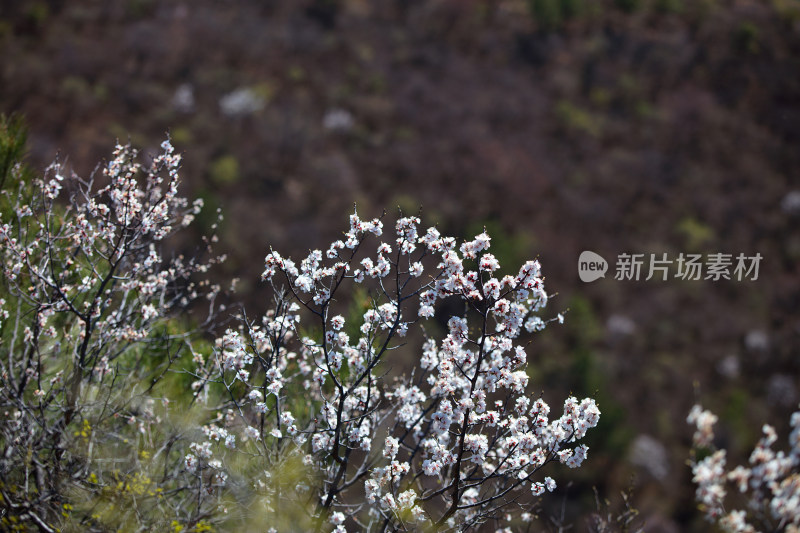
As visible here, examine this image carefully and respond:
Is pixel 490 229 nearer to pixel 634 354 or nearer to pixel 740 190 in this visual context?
pixel 634 354

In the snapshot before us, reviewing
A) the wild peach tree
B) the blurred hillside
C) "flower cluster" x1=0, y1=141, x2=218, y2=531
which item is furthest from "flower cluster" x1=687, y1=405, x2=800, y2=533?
the blurred hillside

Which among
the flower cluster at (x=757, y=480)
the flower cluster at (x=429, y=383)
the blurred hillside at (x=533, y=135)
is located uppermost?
the blurred hillside at (x=533, y=135)

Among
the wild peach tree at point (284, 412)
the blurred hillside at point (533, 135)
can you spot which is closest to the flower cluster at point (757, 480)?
the wild peach tree at point (284, 412)

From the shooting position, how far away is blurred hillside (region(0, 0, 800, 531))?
31.7 meters

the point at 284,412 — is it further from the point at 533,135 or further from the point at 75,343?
the point at 533,135

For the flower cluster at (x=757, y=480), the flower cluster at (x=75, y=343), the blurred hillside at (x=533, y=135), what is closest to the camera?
the flower cluster at (x=757, y=480)

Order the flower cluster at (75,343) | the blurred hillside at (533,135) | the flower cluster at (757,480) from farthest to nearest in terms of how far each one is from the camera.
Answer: the blurred hillside at (533,135) < the flower cluster at (75,343) < the flower cluster at (757,480)

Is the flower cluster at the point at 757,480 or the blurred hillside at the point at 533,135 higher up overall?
the blurred hillside at the point at 533,135

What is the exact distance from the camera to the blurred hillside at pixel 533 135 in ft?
104

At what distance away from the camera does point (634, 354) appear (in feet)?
105

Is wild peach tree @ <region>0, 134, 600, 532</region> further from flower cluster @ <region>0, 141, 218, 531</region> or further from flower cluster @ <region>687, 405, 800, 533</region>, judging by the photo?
flower cluster @ <region>687, 405, 800, 533</region>

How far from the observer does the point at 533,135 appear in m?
40.0

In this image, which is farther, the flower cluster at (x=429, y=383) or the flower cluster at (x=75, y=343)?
the flower cluster at (x=75, y=343)

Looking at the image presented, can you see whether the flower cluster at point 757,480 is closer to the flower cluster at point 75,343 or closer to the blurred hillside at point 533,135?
the flower cluster at point 75,343
